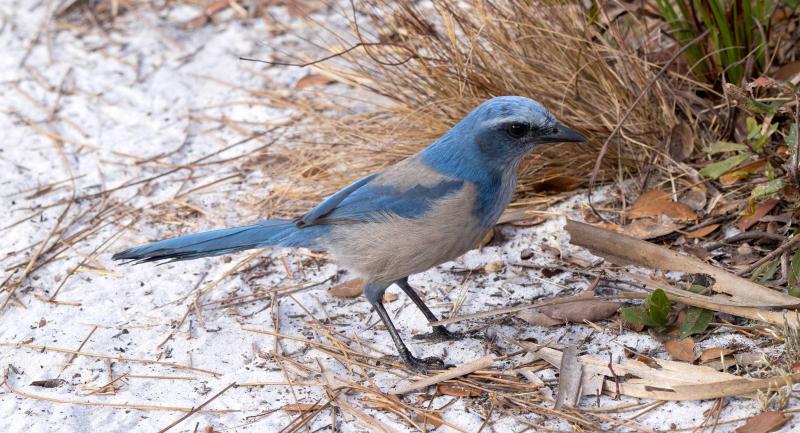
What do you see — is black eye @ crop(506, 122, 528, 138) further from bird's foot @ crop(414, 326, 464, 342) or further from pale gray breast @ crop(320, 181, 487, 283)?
bird's foot @ crop(414, 326, 464, 342)

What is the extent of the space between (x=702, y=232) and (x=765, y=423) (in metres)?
1.23

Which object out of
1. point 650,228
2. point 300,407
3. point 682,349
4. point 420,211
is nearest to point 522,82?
point 650,228

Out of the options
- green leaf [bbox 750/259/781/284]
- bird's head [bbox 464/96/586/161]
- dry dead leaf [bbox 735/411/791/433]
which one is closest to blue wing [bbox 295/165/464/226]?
bird's head [bbox 464/96/586/161]

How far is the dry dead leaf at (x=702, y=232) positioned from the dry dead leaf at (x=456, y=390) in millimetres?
1245

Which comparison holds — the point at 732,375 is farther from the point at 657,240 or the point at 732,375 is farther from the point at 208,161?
the point at 208,161

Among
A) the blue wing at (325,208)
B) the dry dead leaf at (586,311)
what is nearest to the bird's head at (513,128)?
the blue wing at (325,208)

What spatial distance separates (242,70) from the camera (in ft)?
19.1

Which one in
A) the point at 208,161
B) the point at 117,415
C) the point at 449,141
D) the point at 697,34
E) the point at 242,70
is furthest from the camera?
the point at 242,70

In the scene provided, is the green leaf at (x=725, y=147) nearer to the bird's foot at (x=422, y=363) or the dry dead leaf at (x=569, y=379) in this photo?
the dry dead leaf at (x=569, y=379)

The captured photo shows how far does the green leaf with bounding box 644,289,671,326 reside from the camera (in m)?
3.35

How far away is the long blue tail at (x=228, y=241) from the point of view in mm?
3574

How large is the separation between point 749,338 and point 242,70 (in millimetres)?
3581

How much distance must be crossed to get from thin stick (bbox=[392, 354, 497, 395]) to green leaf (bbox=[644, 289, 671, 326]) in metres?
0.59

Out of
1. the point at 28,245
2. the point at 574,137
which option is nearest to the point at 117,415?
the point at 28,245
